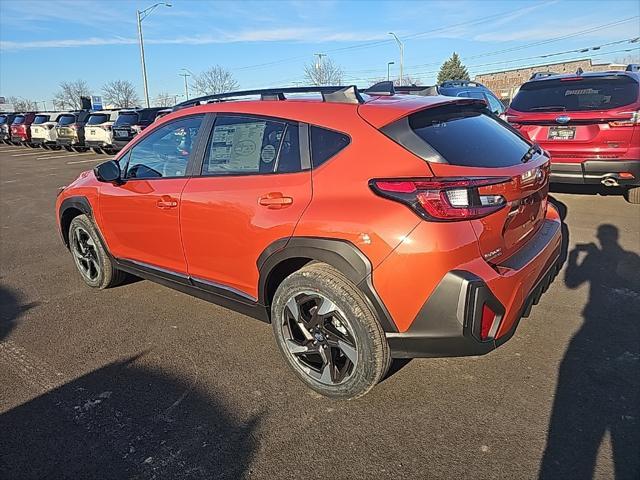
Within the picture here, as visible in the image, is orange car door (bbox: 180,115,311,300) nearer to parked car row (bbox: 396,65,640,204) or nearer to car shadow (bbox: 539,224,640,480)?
car shadow (bbox: 539,224,640,480)

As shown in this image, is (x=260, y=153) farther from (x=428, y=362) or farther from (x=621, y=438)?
(x=621, y=438)

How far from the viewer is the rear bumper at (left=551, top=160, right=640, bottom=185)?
5977mm

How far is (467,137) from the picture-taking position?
2.72 metres

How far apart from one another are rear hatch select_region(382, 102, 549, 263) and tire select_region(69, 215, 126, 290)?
3.05m

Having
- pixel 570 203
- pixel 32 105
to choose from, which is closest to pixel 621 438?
pixel 570 203

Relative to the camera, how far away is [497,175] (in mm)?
2475

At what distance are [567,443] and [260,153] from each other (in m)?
2.30

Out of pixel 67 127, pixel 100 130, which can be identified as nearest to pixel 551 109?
pixel 100 130

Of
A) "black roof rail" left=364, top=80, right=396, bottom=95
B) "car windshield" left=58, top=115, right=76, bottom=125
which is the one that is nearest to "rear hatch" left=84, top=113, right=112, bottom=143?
"car windshield" left=58, top=115, right=76, bottom=125

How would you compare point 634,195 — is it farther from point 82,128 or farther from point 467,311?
point 82,128

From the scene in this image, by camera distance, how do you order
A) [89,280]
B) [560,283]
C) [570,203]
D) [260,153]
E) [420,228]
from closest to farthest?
[420,228], [260,153], [560,283], [89,280], [570,203]

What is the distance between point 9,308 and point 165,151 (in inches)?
82.2

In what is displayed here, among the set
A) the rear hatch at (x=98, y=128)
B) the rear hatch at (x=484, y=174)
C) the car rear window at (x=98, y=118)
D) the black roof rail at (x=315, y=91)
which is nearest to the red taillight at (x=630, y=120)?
the rear hatch at (x=484, y=174)

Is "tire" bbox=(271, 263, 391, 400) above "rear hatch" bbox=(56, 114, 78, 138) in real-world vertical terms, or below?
below
